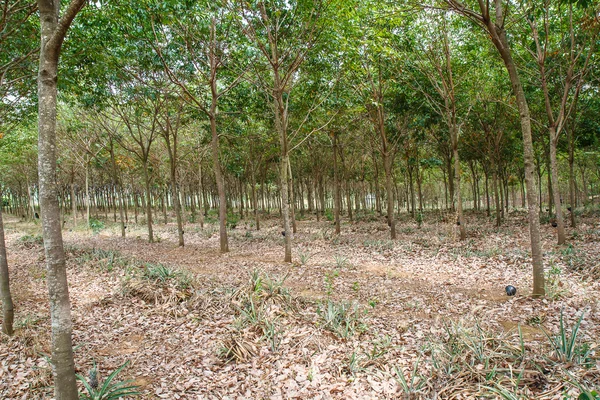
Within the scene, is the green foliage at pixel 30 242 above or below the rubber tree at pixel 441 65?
below

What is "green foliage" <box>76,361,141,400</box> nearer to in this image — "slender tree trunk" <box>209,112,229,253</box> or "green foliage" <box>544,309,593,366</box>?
"green foliage" <box>544,309,593,366</box>

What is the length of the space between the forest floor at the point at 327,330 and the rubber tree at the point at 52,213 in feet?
4.59

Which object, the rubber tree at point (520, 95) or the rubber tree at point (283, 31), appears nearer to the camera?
the rubber tree at point (520, 95)

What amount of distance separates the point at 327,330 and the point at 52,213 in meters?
4.57

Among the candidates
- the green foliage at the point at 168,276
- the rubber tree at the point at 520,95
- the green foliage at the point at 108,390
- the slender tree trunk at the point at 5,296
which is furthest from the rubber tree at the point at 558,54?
the slender tree trunk at the point at 5,296

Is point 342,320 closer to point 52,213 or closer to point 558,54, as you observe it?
point 52,213

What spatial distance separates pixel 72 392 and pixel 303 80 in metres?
11.9

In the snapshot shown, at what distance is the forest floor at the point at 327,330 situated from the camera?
434 cm

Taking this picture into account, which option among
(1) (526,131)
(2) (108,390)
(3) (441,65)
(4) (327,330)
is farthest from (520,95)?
(2) (108,390)

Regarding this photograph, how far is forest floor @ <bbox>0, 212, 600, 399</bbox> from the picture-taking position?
14.2 feet

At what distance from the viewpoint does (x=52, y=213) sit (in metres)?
3.25

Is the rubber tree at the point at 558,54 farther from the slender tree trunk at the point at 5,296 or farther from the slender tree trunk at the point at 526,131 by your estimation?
the slender tree trunk at the point at 5,296

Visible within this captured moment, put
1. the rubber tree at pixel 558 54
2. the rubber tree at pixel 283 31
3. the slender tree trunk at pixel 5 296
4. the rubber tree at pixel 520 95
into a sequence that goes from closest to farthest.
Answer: the slender tree trunk at pixel 5 296
the rubber tree at pixel 520 95
the rubber tree at pixel 283 31
the rubber tree at pixel 558 54

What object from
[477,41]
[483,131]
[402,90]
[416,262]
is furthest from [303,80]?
[483,131]
